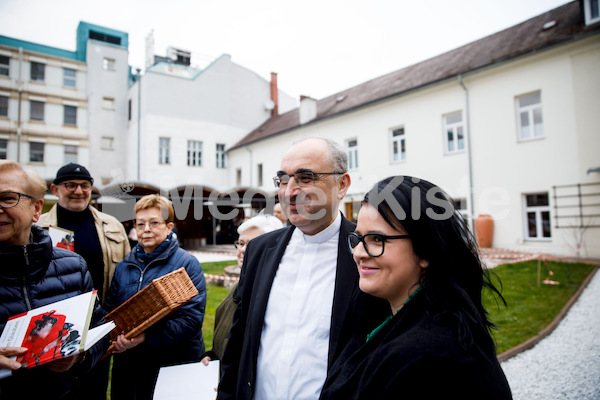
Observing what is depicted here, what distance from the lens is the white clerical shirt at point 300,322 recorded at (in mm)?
1783

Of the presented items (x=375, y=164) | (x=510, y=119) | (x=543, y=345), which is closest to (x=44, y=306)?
(x=543, y=345)

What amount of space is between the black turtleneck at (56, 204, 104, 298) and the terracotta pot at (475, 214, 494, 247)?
14.2 m

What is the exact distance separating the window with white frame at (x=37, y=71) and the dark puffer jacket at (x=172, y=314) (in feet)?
107

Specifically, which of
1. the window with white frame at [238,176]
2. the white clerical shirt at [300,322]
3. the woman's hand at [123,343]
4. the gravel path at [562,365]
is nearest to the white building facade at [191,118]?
the window with white frame at [238,176]

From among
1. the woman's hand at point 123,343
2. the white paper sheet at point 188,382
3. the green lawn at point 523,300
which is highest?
the woman's hand at point 123,343

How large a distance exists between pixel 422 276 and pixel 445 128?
55.5ft

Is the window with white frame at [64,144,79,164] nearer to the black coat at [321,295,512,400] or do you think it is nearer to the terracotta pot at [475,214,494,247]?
the terracotta pot at [475,214,494,247]

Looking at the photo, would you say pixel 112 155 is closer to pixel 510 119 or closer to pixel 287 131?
pixel 287 131

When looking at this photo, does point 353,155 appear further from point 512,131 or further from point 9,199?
point 9,199

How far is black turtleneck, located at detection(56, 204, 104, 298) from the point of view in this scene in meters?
3.28

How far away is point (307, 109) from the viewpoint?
78.5ft

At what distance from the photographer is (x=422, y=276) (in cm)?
139

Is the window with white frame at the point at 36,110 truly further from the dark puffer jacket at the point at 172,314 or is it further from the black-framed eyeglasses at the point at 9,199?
the black-framed eyeglasses at the point at 9,199

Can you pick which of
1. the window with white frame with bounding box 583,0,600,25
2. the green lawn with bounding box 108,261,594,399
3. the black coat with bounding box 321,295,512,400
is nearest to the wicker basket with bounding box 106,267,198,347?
the black coat with bounding box 321,295,512,400
